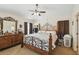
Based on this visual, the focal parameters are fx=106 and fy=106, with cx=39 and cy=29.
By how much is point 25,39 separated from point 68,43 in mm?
961

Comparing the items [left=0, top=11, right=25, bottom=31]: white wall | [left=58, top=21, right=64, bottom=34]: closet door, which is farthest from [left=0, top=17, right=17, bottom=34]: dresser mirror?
[left=58, top=21, right=64, bottom=34]: closet door

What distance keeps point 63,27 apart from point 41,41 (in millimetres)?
566

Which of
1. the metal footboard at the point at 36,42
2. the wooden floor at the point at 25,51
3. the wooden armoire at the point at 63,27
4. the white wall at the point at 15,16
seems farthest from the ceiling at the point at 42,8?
the wooden floor at the point at 25,51

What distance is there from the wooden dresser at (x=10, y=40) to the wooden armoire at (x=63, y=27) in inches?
34.2

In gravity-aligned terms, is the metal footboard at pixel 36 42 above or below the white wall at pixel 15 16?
below

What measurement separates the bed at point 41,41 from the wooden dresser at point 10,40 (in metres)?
0.12

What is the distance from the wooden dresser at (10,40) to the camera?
2281mm

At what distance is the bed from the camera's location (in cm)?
228

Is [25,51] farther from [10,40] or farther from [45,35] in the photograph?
[45,35]

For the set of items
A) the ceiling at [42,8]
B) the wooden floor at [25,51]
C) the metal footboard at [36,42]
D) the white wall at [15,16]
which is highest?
the ceiling at [42,8]

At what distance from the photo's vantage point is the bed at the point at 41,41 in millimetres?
2281

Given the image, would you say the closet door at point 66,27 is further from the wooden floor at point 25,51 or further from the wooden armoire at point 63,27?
the wooden floor at point 25,51

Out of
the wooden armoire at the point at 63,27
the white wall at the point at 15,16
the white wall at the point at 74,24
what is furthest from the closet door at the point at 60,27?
the white wall at the point at 15,16

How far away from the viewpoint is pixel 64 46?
233 cm
